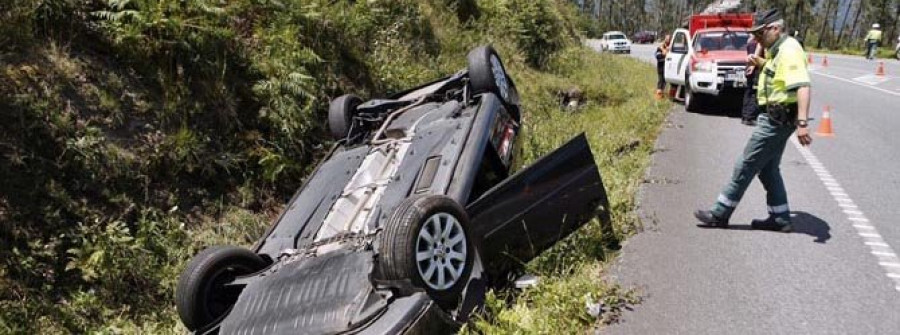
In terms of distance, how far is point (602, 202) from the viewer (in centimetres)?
467

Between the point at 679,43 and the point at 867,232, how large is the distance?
10.2 meters

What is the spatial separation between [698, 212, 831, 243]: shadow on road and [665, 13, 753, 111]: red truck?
644 cm

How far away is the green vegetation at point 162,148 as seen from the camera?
14.9 feet

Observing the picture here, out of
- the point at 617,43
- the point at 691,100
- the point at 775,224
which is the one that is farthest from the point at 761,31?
the point at 617,43

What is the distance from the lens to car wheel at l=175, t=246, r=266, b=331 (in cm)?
392

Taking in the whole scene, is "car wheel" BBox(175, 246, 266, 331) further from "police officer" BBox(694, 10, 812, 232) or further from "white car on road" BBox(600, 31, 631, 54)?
"white car on road" BBox(600, 31, 631, 54)

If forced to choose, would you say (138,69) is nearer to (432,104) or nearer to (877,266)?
(432,104)

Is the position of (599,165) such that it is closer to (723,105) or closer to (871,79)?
(723,105)

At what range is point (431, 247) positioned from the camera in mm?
3514

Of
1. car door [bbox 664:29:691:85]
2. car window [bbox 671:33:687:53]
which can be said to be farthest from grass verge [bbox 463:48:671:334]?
car window [bbox 671:33:687:53]

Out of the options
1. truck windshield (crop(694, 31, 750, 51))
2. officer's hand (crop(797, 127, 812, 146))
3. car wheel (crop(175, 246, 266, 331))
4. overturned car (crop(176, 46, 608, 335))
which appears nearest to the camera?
overturned car (crop(176, 46, 608, 335))

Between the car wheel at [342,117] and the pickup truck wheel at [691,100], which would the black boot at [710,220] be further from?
the pickup truck wheel at [691,100]

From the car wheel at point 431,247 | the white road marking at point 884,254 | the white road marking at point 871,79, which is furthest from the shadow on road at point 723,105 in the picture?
the car wheel at point 431,247

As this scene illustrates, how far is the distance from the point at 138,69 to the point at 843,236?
6.04 metres
